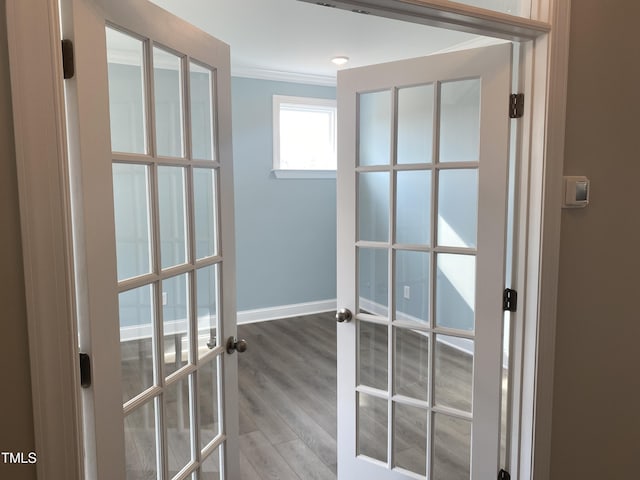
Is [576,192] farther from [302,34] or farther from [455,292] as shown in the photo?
[302,34]

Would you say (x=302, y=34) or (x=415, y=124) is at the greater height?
(x=302, y=34)

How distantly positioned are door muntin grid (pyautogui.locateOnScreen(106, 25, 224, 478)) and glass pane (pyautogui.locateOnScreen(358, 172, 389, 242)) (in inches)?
28.0

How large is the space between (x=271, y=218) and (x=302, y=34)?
2.00m

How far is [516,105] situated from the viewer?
165cm

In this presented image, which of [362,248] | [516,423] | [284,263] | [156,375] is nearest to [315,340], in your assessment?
[284,263]

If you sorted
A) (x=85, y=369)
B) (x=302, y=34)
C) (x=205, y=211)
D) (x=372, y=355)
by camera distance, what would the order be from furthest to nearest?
1. (x=302, y=34)
2. (x=372, y=355)
3. (x=205, y=211)
4. (x=85, y=369)

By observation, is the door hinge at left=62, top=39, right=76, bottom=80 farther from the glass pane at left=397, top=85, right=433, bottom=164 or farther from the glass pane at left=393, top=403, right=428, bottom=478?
the glass pane at left=393, top=403, right=428, bottom=478

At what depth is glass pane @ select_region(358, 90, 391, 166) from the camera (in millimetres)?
1993

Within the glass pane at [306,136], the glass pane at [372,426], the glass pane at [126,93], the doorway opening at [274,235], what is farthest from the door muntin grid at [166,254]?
the glass pane at [306,136]

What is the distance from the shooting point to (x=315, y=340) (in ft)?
14.7

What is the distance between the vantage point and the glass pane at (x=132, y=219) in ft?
4.08

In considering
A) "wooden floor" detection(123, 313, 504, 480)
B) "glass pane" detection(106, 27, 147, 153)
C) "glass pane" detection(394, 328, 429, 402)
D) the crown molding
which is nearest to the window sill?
the crown molding

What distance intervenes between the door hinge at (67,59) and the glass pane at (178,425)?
0.92 m

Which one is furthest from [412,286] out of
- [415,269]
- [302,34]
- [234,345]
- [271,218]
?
[271,218]
